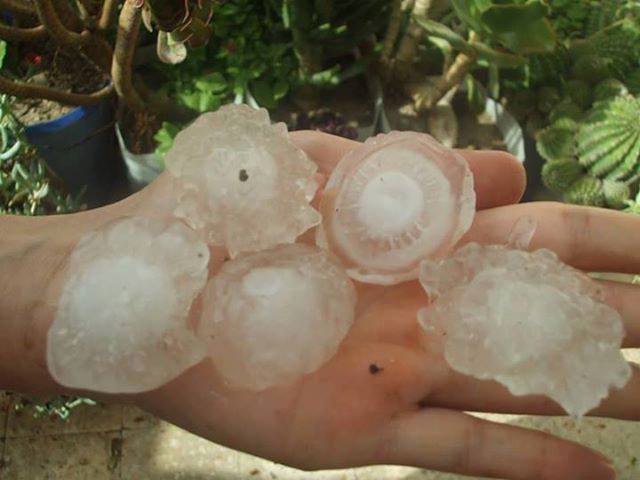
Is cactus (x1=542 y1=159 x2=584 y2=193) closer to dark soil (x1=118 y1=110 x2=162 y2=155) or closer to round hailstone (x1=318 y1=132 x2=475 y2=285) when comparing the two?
round hailstone (x1=318 y1=132 x2=475 y2=285)

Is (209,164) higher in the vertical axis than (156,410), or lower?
higher

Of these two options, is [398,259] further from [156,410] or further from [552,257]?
[156,410]

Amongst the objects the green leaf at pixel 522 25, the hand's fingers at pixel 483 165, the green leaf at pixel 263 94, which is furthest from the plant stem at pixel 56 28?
the green leaf at pixel 522 25

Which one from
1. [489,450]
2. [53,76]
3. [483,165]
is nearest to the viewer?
[489,450]

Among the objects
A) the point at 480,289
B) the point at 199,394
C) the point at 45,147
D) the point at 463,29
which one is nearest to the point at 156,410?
the point at 199,394

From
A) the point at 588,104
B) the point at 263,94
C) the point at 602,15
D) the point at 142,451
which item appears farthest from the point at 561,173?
the point at 142,451

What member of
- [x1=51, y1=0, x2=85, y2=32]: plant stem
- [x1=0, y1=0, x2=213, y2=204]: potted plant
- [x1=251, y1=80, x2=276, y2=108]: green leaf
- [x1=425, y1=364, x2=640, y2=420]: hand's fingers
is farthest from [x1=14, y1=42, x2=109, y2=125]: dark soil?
[x1=425, y1=364, x2=640, y2=420]: hand's fingers

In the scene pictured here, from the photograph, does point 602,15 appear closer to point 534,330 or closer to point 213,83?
point 213,83
